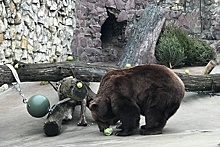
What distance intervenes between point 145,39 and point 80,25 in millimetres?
2498

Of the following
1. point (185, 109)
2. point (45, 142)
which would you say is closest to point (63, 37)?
point (185, 109)

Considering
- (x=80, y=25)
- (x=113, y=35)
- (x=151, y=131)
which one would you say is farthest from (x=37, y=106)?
(x=113, y=35)

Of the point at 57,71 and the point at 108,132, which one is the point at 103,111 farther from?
the point at 57,71

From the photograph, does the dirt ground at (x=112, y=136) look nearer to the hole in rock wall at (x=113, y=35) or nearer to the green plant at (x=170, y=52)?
the green plant at (x=170, y=52)

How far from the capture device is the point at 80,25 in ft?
49.6

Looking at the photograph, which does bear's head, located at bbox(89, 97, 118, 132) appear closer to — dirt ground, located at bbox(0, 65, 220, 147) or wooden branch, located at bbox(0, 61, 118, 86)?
dirt ground, located at bbox(0, 65, 220, 147)

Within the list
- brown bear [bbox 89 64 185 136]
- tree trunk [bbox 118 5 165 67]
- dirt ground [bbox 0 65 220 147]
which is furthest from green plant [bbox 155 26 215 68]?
brown bear [bbox 89 64 185 136]

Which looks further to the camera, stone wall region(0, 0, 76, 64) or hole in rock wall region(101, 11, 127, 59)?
hole in rock wall region(101, 11, 127, 59)

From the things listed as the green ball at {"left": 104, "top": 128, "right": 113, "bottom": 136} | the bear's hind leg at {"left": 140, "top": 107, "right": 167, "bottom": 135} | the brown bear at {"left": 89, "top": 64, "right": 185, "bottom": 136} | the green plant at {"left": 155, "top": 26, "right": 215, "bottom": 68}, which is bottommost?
the green plant at {"left": 155, "top": 26, "right": 215, "bottom": 68}

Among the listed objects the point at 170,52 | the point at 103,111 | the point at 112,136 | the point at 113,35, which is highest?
the point at 103,111

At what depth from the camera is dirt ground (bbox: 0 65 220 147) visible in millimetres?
5281

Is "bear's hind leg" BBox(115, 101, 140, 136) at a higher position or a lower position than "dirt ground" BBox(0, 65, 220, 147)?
higher

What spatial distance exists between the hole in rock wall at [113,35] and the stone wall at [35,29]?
169 cm

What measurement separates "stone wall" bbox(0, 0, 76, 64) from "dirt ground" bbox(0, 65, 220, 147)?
1.46 meters
